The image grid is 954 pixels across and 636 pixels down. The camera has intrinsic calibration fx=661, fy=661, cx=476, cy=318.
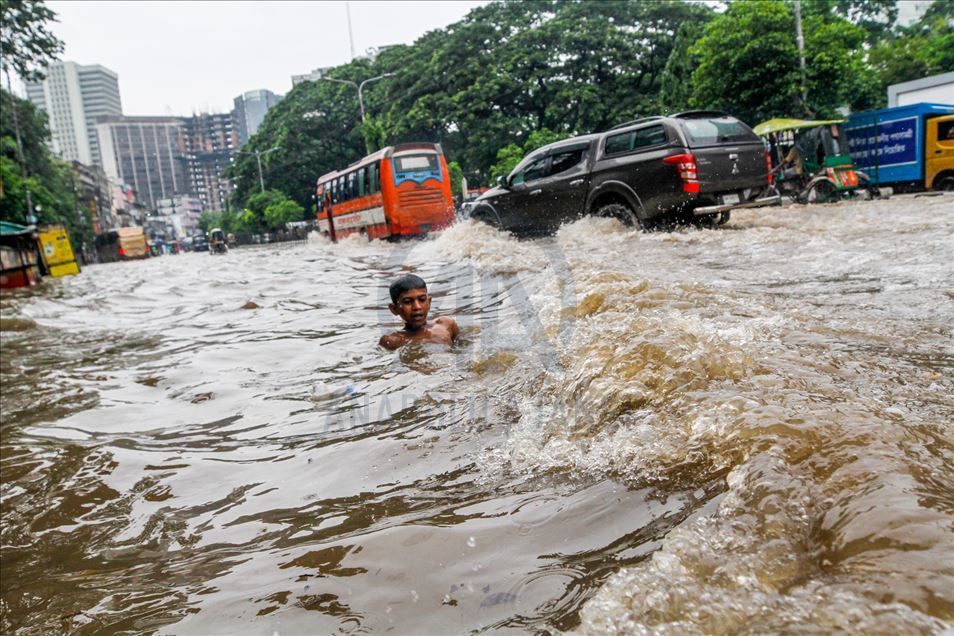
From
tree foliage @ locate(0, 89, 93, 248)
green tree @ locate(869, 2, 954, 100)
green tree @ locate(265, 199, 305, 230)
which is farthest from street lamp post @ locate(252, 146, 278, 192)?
green tree @ locate(869, 2, 954, 100)

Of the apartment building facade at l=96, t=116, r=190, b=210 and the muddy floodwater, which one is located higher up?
the apartment building facade at l=96, t=116, r=190, b=210

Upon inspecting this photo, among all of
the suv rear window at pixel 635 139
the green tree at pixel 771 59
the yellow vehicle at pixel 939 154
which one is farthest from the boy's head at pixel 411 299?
the green tree at pixel 771 59

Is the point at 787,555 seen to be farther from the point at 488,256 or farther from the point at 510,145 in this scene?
the point at 510,145

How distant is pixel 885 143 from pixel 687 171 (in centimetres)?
1082

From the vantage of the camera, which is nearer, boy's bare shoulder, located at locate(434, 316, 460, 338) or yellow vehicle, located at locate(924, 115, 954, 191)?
boy's bare shoulder, located at locate(434, 316, 460, 338)

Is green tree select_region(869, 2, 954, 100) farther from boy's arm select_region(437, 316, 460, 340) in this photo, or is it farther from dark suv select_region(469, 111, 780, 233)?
boy's arm select_region(437, 316, 460, 340)

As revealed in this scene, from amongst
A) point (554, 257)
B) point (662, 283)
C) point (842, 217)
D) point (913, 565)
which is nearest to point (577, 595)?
point (913, 565)

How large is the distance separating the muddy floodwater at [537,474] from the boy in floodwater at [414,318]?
0.14m

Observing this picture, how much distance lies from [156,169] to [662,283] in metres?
199

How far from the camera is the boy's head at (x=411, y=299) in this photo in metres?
5.00

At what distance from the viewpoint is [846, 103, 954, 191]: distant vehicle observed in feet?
48.8

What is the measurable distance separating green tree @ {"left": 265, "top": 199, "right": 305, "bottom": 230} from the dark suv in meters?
39.3

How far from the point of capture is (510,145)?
3025 cm

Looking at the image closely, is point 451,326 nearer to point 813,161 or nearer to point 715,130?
point 715,130
